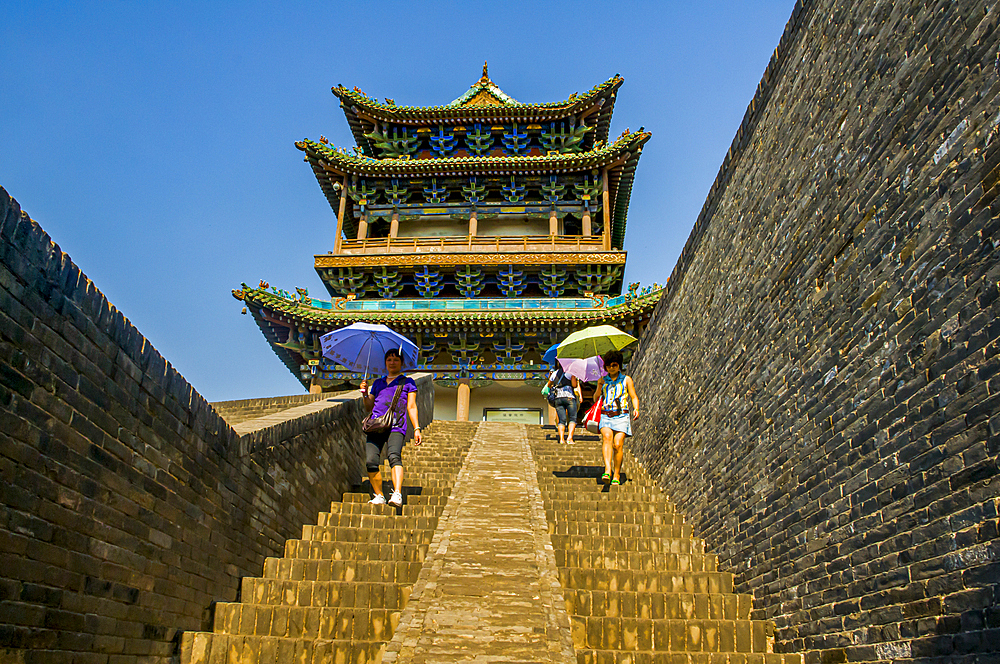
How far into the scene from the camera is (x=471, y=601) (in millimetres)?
4172

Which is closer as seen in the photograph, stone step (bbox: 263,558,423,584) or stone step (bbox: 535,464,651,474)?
stone step (bbox: 263,558,423,584)

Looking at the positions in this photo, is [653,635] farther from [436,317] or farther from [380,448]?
[436,317]

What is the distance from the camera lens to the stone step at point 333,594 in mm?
4664

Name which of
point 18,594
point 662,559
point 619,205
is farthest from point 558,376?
point 619,205

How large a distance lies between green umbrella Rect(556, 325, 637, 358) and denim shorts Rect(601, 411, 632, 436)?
2.55 m

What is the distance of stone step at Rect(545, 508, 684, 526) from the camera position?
664 centimetres

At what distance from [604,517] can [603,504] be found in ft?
1.33

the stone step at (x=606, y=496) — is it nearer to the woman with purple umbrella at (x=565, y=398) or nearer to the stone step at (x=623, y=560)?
the stone step at (x=623, y=560)

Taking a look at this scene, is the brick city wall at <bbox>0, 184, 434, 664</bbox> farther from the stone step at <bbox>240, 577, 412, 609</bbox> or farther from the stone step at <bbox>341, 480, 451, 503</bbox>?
the stone step at <bbox>341, 480, 451, 503</bbox>

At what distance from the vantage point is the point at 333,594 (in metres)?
4.75

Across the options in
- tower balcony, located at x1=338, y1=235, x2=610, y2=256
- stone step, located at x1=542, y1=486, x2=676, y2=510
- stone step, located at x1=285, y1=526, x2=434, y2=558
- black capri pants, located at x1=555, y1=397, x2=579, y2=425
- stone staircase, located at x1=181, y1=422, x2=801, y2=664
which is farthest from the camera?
tower balcony, located at x1=338, y1=235, x2=610, y2=256

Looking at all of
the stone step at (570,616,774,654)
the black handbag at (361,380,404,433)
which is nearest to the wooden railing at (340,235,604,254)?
the black handbag at (361,380,404,433)

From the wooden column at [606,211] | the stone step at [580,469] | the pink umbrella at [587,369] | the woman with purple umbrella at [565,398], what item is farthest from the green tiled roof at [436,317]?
the stone step at [580,469]

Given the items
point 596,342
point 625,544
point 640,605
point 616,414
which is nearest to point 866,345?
point 640,605
